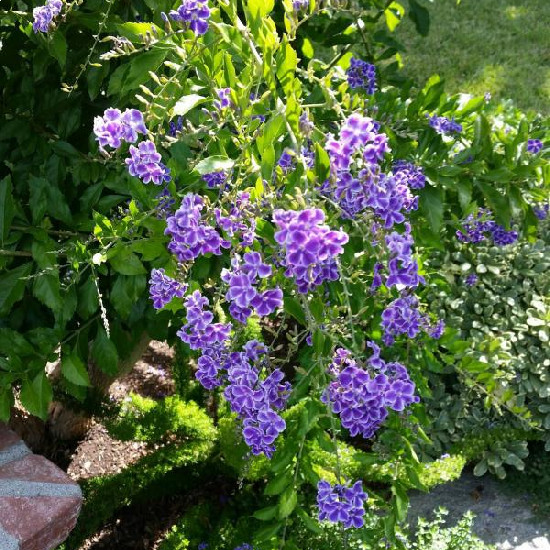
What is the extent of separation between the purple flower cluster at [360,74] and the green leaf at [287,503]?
1198 millimetres

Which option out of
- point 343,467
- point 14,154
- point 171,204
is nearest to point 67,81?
point 14,154

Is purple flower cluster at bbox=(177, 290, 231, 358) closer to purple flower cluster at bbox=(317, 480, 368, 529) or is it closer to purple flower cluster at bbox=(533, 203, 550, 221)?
purple flower cluster at bbox=(317, 480, 368, 529)

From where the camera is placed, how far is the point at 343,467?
2.33 m

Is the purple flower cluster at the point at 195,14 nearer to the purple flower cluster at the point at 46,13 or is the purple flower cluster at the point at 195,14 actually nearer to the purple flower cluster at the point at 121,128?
the purple flower cluster at the point at 121,128

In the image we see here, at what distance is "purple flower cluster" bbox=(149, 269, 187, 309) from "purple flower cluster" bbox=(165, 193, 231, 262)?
0.29 feet

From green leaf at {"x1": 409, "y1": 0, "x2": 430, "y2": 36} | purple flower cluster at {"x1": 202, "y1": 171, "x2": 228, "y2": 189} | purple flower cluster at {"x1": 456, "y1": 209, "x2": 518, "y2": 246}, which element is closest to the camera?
purple flower cluster at {"x1": 202, "y1": 171, "x2": 228, "y2": 189}

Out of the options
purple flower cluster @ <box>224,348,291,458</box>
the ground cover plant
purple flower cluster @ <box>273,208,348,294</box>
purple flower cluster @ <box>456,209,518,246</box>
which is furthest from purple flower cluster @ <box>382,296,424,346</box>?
purple flower cluster @ <box>456,209,518,246</box>

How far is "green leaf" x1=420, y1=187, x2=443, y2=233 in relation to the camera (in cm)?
185

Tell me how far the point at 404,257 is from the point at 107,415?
179 cm

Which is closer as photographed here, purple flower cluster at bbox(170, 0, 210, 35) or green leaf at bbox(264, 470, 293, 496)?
purple flower cluster at bbox(170, 0, 210, 35)

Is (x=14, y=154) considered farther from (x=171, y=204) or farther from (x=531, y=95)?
Answer: (x=531, y=95)

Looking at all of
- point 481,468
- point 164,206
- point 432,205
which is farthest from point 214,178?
point 481,468

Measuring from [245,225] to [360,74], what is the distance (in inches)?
38.3

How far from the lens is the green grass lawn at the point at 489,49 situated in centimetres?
530
